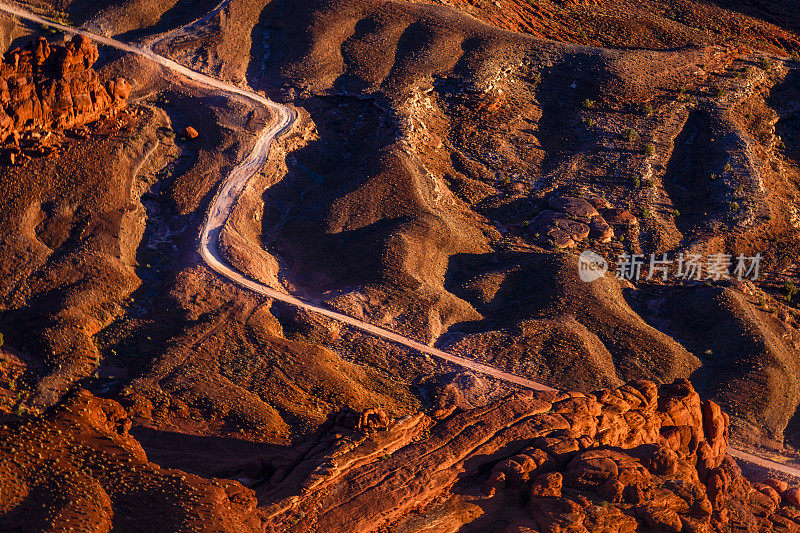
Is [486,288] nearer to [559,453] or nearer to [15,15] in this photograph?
[559,453]

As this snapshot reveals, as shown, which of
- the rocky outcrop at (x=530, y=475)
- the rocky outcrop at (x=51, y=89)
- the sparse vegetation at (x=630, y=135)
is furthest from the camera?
the sparse vegetation at (x=630, y=135)

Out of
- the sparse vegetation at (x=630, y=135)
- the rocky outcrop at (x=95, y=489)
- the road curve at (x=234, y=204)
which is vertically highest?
the sparse vegetation at (x=630, y=135)

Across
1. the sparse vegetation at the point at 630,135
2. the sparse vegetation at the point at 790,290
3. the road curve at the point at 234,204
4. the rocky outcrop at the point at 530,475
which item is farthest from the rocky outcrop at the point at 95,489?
the sparse vegetation at the point at 630,135

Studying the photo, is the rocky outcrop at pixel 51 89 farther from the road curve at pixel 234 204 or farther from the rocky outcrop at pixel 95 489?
the rocky outcrop at pixel 95 489

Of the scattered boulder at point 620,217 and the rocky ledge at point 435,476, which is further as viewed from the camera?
the scattered boulder at point 620,217

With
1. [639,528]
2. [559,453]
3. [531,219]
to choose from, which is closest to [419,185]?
[531,219]

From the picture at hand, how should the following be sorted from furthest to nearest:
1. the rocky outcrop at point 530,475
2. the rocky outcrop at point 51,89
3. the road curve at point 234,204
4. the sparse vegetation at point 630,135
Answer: the sparse vegetation at point 630,135, the rocky outcrop at point 51,89, the road curve at point 234,204, the rocky outcrop at point 530,475

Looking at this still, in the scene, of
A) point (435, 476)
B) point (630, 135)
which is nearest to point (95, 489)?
point (435, 476)
